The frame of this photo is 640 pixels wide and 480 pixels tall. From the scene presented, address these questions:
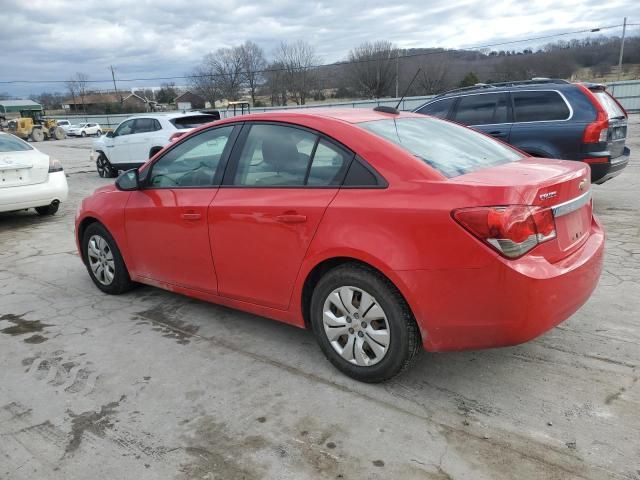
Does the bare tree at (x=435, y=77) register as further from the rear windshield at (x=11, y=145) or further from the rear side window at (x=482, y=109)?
the rear windshield at (x=11, y=145)

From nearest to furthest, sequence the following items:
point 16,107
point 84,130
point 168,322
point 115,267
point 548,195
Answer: point 548,195
point 168,322
point 115,267
point 16,107
point 84,130

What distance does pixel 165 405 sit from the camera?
3.01 m

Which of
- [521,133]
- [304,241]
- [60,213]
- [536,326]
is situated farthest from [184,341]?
[60,213]

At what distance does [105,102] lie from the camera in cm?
8844

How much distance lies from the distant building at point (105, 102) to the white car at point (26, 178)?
224 feet

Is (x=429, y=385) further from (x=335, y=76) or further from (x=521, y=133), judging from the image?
(x=335, y=76)

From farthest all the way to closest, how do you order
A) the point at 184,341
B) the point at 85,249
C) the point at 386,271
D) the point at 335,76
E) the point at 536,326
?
the point at 335,76
the point at 85,249
the point at 184,341
the point at 386,271
the point at 536,326

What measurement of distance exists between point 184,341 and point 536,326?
2.44 meters

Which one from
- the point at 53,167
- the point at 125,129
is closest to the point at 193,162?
the point at 53,167

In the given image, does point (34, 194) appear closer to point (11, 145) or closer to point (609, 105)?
point (11, 145)

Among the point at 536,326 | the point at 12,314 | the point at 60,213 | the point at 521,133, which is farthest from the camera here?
the point at 60,213

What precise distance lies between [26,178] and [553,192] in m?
7.89

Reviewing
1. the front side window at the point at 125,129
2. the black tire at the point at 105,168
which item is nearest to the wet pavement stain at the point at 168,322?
the front side window at the point at 125,129

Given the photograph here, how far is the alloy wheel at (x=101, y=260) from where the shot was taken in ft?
15.8
